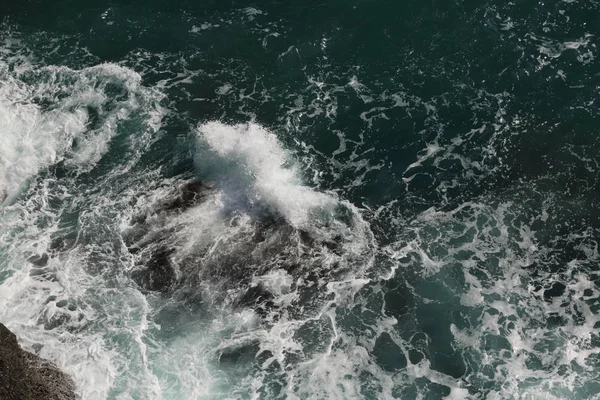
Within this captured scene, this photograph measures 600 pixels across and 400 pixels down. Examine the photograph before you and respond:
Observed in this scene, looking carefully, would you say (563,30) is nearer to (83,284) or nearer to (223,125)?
(223,125)

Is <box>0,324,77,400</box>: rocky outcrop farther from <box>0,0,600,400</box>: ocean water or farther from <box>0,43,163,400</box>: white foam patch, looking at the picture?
<box>0,0,600,400</box>: ocean water

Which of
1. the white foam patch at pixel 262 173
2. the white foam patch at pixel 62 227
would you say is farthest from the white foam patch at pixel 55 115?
the white foam patch at pixel 262 173

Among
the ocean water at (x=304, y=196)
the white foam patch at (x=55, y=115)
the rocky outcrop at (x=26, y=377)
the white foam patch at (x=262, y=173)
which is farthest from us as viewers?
the white foam patch at (x=55, y=115)

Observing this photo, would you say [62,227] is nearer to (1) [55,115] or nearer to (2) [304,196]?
(1) [55,115]

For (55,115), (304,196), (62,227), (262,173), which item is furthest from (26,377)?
(55,115)

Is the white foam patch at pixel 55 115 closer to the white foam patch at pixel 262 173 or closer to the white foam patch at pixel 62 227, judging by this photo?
the white foam patch at pixel 62 227

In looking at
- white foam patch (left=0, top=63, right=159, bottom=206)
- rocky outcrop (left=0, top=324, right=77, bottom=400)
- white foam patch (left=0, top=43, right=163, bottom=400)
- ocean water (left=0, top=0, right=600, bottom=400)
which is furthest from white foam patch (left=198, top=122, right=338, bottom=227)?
rocky outcrop (left=0, top=324, right=77, bottom=400)
